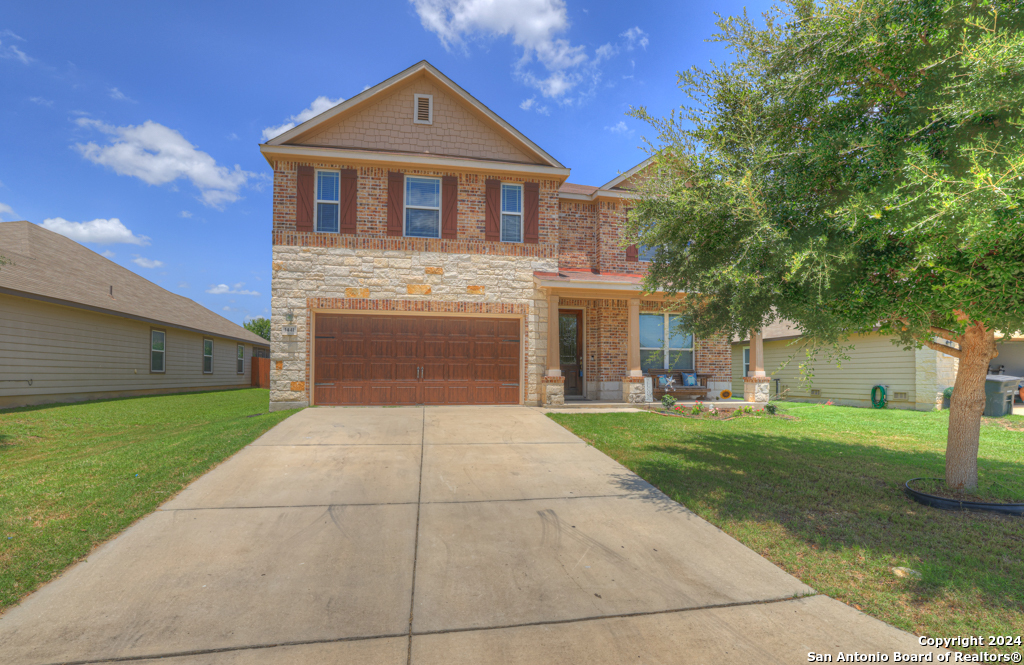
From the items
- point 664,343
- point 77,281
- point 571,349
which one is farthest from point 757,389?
point 77,281

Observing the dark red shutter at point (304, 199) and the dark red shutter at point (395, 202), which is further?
the dark red shutter at point (395, 202)

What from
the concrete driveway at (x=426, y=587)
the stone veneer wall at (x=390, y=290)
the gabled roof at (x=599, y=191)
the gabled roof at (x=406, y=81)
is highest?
the gabled roof at (x=406, y=81)

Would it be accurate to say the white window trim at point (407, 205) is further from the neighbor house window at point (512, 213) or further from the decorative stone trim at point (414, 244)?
the neighbor house window at point (512, 213)

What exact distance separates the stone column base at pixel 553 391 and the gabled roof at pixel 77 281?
1362 cm

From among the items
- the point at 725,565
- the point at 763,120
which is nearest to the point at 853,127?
the point at 763,120

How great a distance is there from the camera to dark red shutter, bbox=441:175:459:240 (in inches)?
488

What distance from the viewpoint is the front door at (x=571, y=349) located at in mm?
14728

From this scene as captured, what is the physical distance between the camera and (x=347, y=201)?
1199 centimetres

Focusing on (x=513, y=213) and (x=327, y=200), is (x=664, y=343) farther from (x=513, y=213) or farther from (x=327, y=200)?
(x=327, y=200)

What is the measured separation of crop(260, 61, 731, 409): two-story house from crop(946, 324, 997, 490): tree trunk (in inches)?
265

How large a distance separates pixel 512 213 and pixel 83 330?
14033 mm

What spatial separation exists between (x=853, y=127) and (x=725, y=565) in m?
4.25

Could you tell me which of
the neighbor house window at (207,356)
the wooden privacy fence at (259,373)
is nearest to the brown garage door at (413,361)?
the neighbor house window at (207,356)

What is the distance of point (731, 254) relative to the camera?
5461mm
